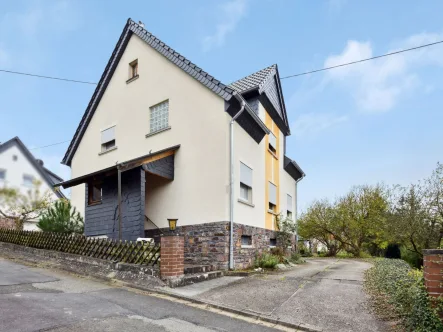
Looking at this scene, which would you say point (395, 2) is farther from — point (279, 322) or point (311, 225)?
point (311, 225)

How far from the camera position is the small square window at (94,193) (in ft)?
44.5

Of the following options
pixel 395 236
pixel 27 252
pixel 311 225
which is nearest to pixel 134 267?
pixel 27 252

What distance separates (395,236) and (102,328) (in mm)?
17844

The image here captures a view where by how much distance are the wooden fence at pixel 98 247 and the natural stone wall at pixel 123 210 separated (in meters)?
1.79

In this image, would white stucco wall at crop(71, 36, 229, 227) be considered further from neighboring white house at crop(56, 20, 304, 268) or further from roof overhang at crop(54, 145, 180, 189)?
roof overhang at crop(54, 145, 180, 189)

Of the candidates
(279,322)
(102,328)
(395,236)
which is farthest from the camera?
(395,236)

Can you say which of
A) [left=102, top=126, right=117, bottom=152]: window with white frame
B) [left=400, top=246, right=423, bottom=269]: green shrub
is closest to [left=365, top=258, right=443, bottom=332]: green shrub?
[left=102, top=126, right=117, bottom=152]: window with white frame

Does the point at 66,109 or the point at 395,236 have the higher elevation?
the point at 66,109

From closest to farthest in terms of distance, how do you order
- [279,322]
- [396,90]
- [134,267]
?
1. [279,322]
2. [134,267]
3. [396,90]

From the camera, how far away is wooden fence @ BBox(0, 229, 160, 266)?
27.3 feet

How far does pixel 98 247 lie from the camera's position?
942 centimetres

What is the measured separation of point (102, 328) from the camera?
4734 mm

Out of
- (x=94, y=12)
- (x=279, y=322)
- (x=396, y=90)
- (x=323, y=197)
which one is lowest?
(x=279, y=322)

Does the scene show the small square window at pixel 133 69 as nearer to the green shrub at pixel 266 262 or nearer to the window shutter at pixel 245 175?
the window shutter at pixel 245 175
